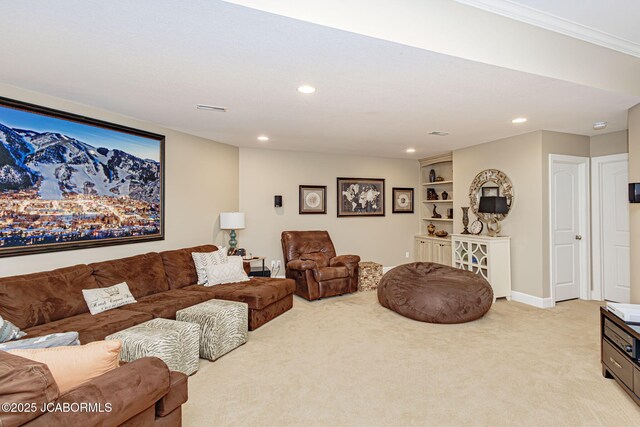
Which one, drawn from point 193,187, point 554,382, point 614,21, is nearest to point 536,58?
point 614,21

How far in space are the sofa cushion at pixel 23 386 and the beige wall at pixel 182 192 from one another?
245cm

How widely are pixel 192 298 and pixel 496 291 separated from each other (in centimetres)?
412

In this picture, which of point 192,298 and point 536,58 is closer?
point 536,58

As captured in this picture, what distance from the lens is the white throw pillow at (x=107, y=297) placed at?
3.10 meters

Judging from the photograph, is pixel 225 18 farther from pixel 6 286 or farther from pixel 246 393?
pixel 6 286

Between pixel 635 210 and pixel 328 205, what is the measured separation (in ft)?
14.2

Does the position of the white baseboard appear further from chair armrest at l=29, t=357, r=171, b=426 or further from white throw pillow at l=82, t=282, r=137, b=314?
white throw pillow at l=82, t=282, r=137, b=314

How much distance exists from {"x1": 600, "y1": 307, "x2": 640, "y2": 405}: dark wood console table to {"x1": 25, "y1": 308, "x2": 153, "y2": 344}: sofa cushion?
3.70 metres

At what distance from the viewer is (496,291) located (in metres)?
4.95

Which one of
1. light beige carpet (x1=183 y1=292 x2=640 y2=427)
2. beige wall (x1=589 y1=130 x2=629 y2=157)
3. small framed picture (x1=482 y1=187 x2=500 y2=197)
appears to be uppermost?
beige wall (x1=589 y1=130 x2=629 y2=157)

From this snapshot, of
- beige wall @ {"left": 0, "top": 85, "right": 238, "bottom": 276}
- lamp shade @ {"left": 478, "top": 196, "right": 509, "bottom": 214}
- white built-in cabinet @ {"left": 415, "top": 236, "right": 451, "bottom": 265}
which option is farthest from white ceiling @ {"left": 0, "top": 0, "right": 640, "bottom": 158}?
white built-in cabinet @ {"left": 415, "top": 236, "right": 451, "bottom": 265}

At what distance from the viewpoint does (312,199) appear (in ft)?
21.1

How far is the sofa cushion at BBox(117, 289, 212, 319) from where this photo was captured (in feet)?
10.5

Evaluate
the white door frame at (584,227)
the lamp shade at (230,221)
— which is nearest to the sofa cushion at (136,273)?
the lamp shade at (230,221)
